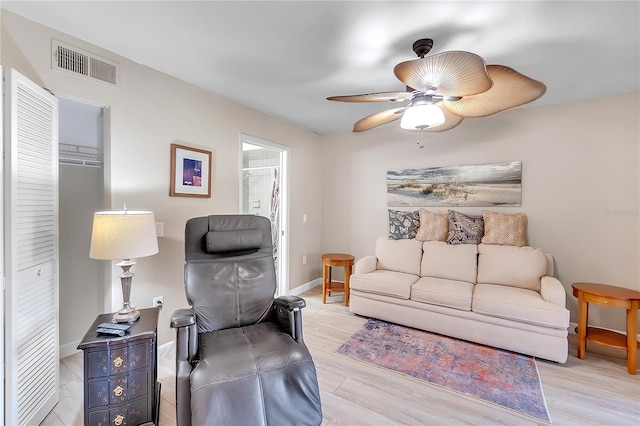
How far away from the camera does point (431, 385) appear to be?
79.6 inches

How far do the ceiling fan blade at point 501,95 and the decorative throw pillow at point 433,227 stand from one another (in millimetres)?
1559

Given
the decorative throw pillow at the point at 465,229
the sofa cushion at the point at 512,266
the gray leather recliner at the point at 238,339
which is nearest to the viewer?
the gray leather recliner at the point at 238,339

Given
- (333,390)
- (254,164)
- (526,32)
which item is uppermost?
(526,32)

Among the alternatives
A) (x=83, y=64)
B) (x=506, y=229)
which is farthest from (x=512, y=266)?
(x=83, y=64)

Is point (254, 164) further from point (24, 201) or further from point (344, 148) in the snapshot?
point (24, 201)

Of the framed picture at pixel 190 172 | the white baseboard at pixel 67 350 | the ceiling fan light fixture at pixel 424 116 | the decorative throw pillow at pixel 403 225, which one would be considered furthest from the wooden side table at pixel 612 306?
the white baseboard at pixel 67 350

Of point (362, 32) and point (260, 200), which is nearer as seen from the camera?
point (362, 32)

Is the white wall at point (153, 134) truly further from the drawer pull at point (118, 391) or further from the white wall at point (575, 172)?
the white wall at point (575, 172)

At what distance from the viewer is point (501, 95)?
1724 millimetres

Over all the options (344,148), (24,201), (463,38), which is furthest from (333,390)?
(344,148)

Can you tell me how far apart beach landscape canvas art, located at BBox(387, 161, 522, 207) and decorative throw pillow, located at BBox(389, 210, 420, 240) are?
0.21m

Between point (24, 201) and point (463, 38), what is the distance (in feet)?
9.14

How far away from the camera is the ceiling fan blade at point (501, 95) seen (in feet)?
4.84

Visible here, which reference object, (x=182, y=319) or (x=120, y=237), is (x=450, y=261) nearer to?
(x=182, y=319)
